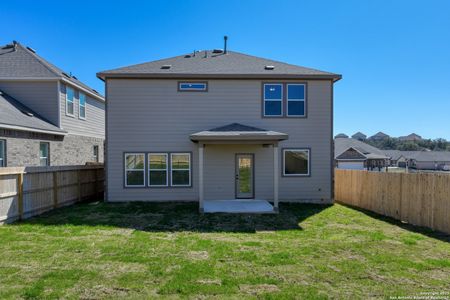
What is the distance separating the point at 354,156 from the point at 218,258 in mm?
35426

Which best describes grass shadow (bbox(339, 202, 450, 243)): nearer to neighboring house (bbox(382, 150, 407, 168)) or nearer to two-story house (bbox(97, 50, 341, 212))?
two-story house (bbox(97, 50, 341, 212))

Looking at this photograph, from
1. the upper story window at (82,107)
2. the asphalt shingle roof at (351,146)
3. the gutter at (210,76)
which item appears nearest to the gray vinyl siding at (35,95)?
the upper story window at (82,107)

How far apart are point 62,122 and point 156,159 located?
6.01m

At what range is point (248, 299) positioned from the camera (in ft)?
13.0

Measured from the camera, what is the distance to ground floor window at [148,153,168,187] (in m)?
12.0

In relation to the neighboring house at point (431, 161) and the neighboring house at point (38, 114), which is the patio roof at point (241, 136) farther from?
the neighboring house at point (431, 161)

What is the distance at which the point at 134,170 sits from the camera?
39.3ft

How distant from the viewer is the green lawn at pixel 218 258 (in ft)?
14.0

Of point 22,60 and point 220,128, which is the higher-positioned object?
point 22,60

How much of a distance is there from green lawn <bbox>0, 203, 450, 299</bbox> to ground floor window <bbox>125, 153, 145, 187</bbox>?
3049 mm

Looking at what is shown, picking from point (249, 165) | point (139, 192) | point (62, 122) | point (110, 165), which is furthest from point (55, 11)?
point (249, 165)

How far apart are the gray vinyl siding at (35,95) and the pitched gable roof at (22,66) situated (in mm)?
387

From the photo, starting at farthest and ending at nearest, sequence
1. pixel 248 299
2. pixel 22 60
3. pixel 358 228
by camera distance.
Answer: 1. pixel 22 60
2. pixel 358 228
3. pixel 248 299

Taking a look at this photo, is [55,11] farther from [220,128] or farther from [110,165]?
[220,128]
